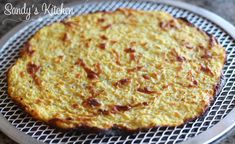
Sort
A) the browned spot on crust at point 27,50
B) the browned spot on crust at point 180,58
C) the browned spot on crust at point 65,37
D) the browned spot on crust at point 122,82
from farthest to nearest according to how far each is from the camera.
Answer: the browned spot on crust at point 65,37 < the browned spot on crust at point 27,50 < the browned spot on crust at point 180,58 < the browned spot on crust at point 122,82

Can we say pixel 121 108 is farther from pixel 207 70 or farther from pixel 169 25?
pixel 169 25

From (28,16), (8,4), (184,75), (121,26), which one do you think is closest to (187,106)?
(184,75)

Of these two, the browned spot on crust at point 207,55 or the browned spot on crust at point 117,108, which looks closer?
the browned spot on crust at point 117,108

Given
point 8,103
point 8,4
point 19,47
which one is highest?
point 8,4

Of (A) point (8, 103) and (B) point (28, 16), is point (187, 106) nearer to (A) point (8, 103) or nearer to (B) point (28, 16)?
(A) point (8, 103)

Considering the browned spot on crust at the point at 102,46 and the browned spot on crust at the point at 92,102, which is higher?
the browned spot on crust at the point at 102,46

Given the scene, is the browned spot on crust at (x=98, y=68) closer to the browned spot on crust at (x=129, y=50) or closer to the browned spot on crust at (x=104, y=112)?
the browned spot on crust at (x=129, y=50)

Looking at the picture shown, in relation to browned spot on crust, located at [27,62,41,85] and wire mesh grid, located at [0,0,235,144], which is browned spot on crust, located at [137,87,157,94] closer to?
wire mesh grid, located at [0,0,235,144]

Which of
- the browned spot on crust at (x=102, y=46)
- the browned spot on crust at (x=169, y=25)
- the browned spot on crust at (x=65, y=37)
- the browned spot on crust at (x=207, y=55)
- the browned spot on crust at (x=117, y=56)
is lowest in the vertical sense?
the browned spot on crust at (x=117, y=56)

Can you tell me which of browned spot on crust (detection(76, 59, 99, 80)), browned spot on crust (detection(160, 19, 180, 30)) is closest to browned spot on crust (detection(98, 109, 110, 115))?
browned spot on crust (detection(76, 59, 99, 80))

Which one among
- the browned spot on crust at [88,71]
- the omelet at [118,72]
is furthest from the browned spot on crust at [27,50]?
the browned spot on crust at [88,71]
